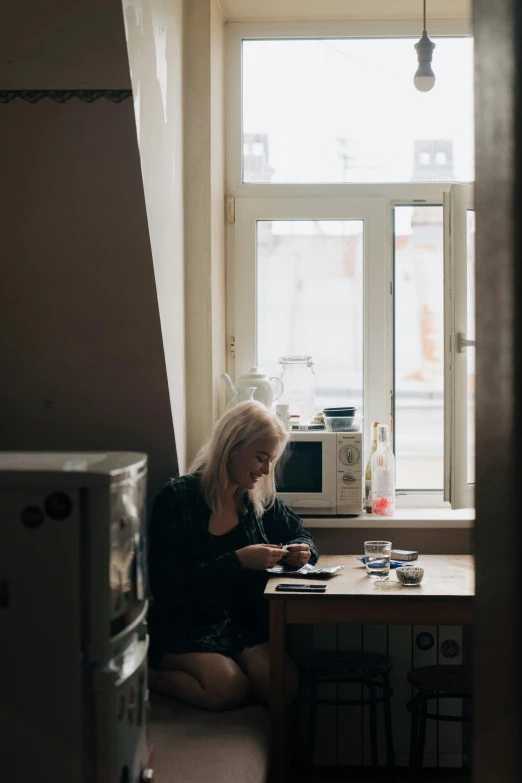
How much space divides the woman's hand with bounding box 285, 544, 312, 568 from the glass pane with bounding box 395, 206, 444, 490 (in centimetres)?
90

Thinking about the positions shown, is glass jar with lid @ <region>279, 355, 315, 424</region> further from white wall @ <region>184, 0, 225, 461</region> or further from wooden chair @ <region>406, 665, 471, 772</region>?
wooden chair @ <region>406, 665, 471, 772</region>

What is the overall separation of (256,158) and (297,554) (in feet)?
5.49

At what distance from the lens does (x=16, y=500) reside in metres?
1.15

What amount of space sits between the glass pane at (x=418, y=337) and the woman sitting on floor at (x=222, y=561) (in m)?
0.79

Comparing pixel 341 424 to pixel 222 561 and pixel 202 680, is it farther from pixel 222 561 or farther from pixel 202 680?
pixel 202 680

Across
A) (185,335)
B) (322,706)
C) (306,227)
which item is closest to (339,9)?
(306,227)

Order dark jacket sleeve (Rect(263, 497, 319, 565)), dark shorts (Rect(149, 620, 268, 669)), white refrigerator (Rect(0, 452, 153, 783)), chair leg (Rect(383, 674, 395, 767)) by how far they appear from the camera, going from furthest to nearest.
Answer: dark jacket sleeve (Rect(263, 497, 319, 565)), chair leg (Rect(383, 674, 395, 767)), dark shorts (Rect(149, 620, 268, 669)), white refrigerator (Rect(0, 452, 153, 783))

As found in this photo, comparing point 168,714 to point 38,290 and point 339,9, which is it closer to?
point 38,290

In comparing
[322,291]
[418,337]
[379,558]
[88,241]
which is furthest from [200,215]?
[379,558]

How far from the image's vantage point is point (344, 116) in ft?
11.4

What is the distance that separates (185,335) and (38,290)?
0.83 meters

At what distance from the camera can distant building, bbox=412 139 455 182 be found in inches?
135

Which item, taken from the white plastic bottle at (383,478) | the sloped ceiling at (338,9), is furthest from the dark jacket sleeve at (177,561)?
the sloped ceiling at (338,9)

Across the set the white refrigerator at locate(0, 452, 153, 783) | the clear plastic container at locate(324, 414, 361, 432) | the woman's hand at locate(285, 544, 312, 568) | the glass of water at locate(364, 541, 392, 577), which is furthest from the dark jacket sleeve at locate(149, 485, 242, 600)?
the white refrigerator at locate(0, 452, 153, 783)
